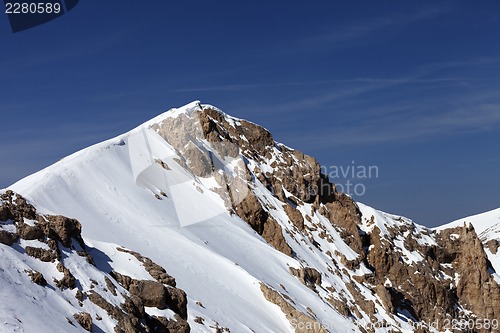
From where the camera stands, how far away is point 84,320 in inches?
854

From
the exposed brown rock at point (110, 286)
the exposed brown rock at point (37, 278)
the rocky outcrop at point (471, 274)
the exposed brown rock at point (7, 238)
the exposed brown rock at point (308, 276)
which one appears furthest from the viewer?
the rocky outcrop at point (471, 274)

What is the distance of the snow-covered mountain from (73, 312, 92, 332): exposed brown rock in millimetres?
43

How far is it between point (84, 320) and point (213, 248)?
36154 mm

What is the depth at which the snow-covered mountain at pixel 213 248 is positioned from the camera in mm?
23609

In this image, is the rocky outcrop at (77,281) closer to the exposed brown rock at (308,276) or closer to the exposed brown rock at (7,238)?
the exposed brown rock at (7,238)

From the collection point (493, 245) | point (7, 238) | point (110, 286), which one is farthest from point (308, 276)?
point (493, 245)

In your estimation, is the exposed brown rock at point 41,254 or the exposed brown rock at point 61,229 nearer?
the exposed brown rock at point 41,254

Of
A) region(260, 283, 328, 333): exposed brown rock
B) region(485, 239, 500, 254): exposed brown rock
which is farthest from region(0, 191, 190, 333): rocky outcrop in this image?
region(485, 239, 500, 254): exposed brown rock

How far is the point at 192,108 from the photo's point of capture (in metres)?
85.8

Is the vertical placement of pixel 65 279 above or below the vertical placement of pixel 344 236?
below

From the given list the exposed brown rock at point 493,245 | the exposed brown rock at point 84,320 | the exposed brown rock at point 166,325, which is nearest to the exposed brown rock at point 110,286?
the exposed brown rock at point 166,325

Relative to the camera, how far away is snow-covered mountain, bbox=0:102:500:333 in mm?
23609

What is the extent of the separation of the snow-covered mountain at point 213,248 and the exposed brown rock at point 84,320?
0.04 metres

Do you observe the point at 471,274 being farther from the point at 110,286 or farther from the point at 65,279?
the point at 65,279
